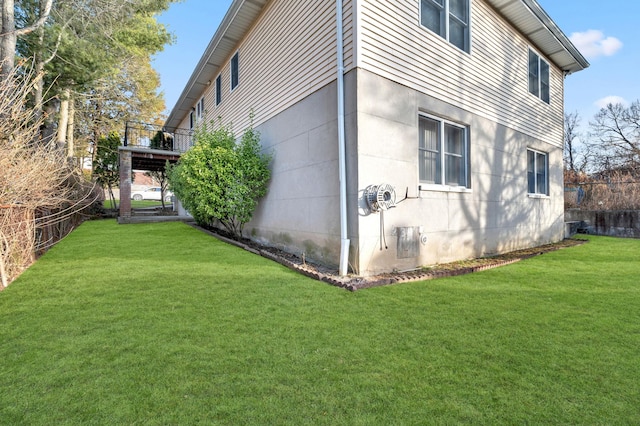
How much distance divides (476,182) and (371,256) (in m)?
3.26

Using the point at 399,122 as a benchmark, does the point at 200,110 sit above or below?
above

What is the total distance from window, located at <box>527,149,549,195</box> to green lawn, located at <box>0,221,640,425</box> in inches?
185

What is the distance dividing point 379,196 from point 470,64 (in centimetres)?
A: 407

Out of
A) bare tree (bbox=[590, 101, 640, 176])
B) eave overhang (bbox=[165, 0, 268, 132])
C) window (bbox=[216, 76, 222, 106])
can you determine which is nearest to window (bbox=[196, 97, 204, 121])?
eave overhang (bbox=[165, 0, 268, 132])

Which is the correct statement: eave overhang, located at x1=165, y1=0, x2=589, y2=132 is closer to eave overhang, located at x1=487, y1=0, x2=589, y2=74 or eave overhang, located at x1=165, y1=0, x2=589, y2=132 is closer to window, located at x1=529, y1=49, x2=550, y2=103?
eave overhang, located at x1=487, y1=0, x2=589, y2=74

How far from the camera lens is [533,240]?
27.5 feet

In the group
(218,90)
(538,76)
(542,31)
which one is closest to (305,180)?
(218,90)

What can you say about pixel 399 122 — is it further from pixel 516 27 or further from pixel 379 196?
pixel 516 27

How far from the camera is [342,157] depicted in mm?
4684

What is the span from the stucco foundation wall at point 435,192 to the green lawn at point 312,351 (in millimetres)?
1068

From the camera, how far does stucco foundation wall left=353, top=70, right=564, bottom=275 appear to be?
15.5 ft

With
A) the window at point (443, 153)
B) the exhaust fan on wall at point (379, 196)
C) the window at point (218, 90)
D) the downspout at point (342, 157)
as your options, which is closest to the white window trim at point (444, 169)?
the window at point (443, 153)

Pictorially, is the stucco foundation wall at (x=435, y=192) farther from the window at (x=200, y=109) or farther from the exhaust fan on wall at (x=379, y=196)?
the window at (x=200, y=109)

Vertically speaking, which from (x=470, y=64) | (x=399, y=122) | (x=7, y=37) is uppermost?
(x=7, y=37)
